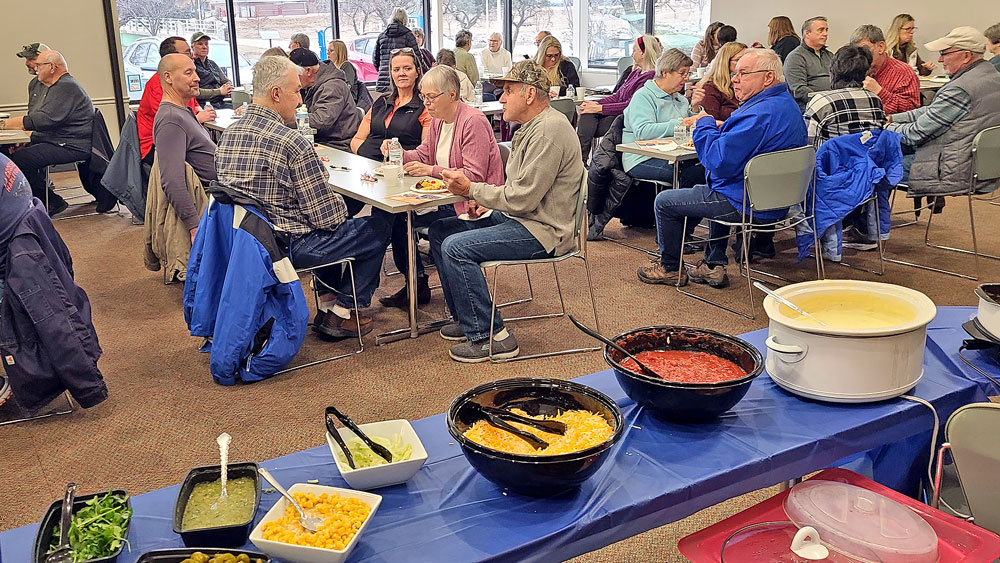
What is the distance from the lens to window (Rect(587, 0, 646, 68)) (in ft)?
38.4

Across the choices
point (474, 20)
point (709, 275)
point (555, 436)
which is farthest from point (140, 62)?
point (555, 436)

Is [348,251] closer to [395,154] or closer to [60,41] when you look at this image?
[395,154]

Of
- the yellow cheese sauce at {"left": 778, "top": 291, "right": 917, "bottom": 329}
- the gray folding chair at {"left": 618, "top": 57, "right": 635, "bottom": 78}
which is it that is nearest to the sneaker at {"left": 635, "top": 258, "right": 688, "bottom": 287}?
the yellow cheese sauce at {"left": 778, "top": 291, "right": 917, "bottom": 329}

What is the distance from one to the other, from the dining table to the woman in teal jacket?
1.59 meters

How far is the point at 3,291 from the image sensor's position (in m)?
2.93

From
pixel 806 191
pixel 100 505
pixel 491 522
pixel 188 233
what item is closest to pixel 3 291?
pixel 188 233

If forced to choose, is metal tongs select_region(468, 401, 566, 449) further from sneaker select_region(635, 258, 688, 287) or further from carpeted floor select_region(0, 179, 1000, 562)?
sneaker select_region(635, 258, 688, 287)

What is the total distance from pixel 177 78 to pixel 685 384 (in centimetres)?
348

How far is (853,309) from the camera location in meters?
1.91

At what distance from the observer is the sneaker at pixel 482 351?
366 centimetres

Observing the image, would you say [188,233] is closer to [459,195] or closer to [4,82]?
[459,195]

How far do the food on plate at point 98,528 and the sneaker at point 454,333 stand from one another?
2531mm

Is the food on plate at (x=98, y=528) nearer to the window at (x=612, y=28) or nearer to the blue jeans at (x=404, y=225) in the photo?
the blue jeans at (x=404, y=225)

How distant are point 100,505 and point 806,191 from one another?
350 centimetres
